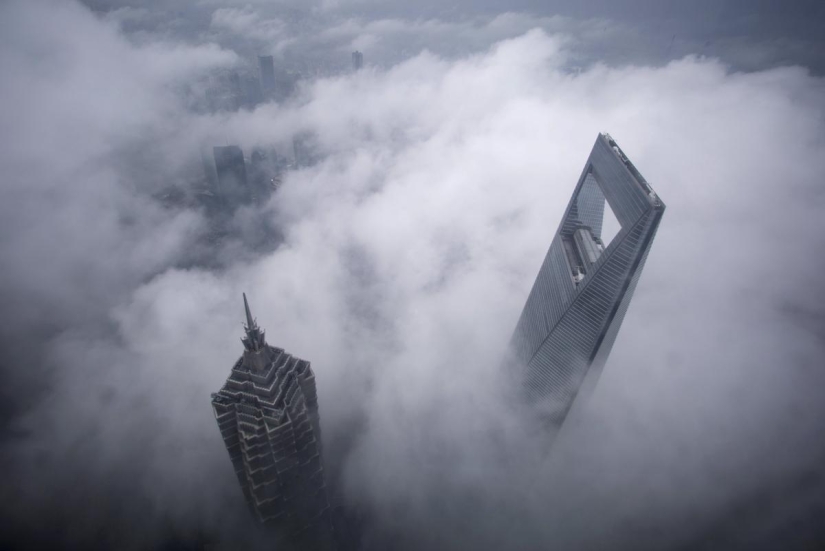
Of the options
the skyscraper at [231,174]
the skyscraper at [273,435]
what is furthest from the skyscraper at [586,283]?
the skyscraper at [231,174]

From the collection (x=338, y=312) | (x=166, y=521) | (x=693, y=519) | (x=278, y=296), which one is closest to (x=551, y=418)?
(x=693, y=519)

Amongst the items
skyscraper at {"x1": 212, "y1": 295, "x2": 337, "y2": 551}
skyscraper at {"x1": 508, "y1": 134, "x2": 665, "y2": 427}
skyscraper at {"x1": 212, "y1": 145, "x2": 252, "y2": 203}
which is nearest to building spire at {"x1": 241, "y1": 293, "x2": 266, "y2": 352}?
skyscraper at {"x1": 212, "y1": 295, "x2": 337, "y2": 551}

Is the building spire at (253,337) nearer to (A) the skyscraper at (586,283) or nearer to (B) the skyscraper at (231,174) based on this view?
(A) the skyscraper at (586,283)

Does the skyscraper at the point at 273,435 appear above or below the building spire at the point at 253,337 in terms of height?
below

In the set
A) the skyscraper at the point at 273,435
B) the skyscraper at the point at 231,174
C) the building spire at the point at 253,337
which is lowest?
the skyscraper at the point at 273,435

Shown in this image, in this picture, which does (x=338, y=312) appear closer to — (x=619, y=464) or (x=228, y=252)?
(x=228, y=252)

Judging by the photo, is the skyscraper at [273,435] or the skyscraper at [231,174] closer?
the skyscraper at [273,435]
